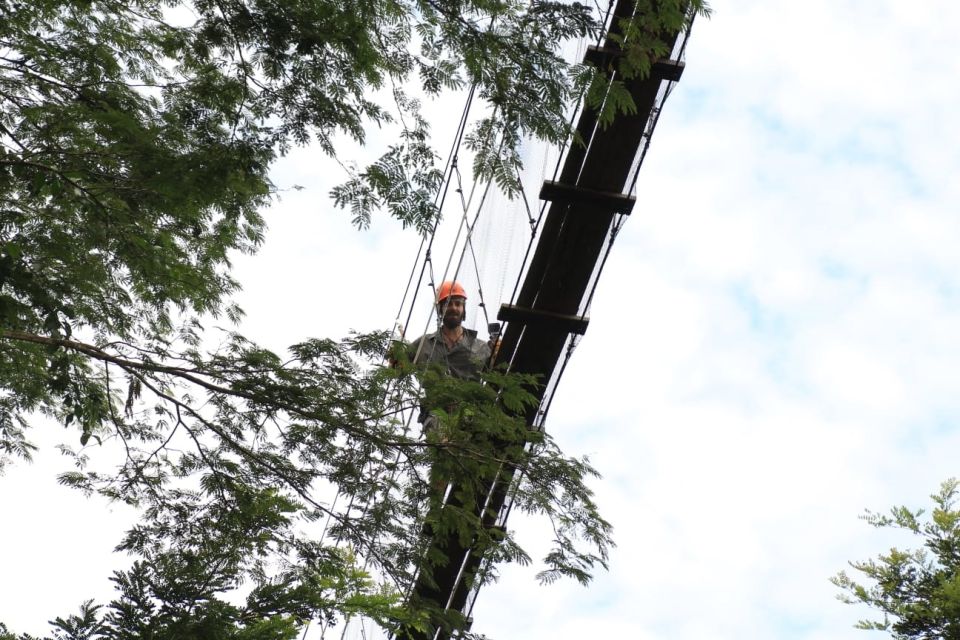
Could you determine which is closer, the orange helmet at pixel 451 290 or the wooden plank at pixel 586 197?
the wooden plank at pixel 586 197

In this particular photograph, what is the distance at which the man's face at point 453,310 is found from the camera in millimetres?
6219

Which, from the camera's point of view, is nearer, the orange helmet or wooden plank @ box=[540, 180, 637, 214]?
wooden plank @ box=[540, 180, 637, 214]

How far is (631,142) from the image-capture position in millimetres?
5289

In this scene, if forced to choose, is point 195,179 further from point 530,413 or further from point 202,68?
point 530,413

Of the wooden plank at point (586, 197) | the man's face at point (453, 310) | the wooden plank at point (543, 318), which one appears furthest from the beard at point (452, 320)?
the wooden plank at point (586, 197)

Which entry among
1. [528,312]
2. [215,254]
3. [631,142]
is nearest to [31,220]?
[215,254]

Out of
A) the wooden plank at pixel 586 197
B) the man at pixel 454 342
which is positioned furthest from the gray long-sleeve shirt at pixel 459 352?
the wooden plank at pixel 586 197

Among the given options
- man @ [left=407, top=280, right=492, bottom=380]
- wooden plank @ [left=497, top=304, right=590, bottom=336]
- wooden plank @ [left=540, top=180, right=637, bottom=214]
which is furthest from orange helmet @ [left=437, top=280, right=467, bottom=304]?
wooden plank @ [left=540, top=180, right=637, bottom=214]

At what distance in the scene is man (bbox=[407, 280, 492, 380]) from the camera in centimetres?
608

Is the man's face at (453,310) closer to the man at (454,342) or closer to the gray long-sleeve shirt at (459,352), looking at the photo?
the man at (454,342)

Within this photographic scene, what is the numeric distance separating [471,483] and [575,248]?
149 centimetres

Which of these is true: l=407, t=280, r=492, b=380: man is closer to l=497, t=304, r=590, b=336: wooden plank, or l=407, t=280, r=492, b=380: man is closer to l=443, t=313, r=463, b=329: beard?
l=443, t=313, r=463, b=329: beard

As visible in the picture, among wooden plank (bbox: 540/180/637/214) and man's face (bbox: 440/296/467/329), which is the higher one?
wooden plank (bbox: 540/180/637/214)

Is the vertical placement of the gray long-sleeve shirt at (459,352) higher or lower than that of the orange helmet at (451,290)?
lower
